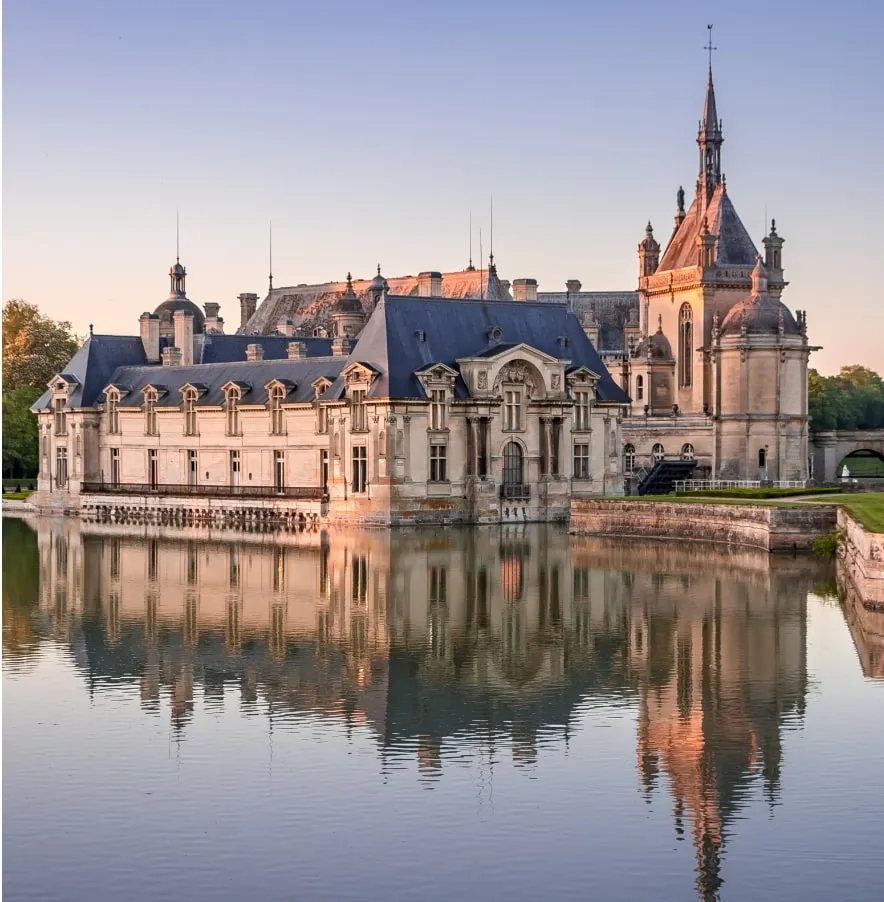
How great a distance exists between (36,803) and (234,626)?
16117 millimetres

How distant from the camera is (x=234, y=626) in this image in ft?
127

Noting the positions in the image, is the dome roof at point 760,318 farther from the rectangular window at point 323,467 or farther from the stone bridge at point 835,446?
the rectangular window at point 323,467

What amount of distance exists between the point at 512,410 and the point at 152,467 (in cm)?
2135

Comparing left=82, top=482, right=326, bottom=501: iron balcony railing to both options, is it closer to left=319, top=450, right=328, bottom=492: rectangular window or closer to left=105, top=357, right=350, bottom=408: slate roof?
left=319, top=450, right=328, bottom=492: rectangular window

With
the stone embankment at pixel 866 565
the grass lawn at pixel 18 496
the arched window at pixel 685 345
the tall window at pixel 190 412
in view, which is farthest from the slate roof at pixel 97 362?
the stone embankment at pixel 866 565

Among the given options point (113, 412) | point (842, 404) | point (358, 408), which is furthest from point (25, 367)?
point (842, 404)

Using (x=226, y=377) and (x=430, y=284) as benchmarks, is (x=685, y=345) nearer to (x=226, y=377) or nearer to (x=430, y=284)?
(x=430, y=284)

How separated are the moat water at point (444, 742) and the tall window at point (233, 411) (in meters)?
34.1

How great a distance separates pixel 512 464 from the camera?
241 feet

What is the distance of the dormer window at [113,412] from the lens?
8862 centimetres

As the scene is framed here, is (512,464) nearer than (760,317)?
Yes

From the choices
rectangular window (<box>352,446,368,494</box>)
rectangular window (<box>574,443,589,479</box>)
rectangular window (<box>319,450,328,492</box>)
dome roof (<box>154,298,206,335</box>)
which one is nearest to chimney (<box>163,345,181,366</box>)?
dome roof (<box>154,298,206,335</box>)

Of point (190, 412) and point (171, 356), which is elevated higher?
point (171, 356)

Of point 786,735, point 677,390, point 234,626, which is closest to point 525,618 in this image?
point 234,626
